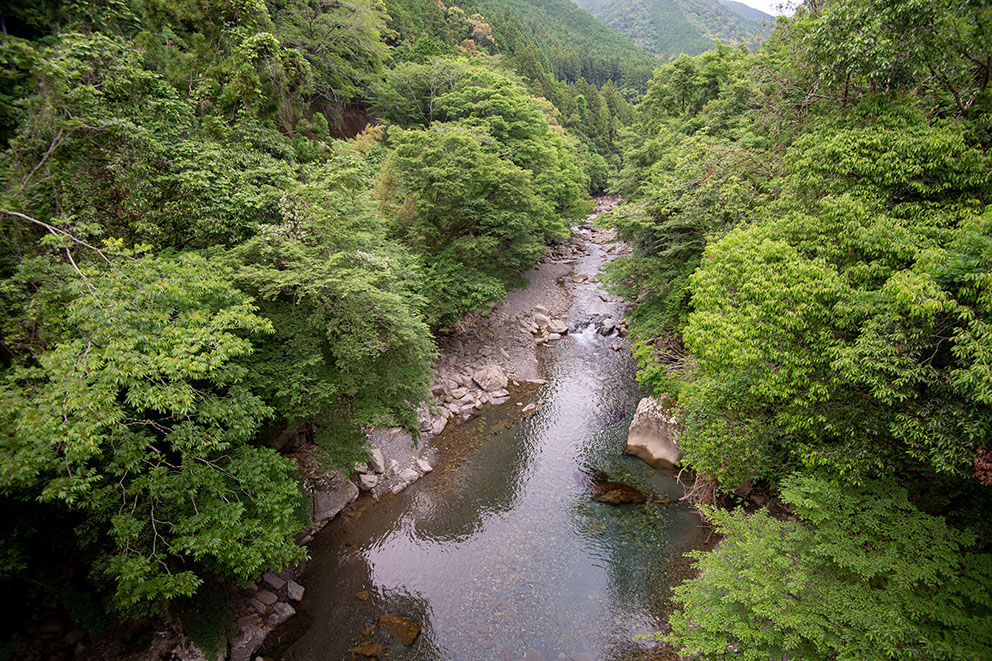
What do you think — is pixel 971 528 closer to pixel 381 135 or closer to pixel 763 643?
pixel 763 643

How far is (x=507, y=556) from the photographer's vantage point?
437 inches

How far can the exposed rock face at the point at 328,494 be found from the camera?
11.9m

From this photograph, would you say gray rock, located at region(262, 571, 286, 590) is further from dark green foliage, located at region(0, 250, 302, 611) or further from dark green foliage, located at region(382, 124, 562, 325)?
dark green foliage, located at region(382, 124, 562, 325)

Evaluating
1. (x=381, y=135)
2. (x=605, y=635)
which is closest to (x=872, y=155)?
(x=605, y=635)

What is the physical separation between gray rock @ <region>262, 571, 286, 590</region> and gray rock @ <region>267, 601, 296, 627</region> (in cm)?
38

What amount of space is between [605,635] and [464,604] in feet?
10.6

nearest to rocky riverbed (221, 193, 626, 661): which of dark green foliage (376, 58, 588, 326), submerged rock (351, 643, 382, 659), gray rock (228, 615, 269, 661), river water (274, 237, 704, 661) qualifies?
gray rock (228, 615, 269, 661)

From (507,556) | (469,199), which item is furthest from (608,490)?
(469,199)

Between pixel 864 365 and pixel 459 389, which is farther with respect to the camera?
pixel 459 389

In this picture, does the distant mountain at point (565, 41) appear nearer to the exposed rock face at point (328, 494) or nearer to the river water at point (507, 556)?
the river water at point (507, 556)

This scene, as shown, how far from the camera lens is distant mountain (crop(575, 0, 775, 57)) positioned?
12988cm

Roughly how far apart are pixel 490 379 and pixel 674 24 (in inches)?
7080

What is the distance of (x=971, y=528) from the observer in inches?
241

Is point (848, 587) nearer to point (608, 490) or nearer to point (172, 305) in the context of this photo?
point (608, 490)
